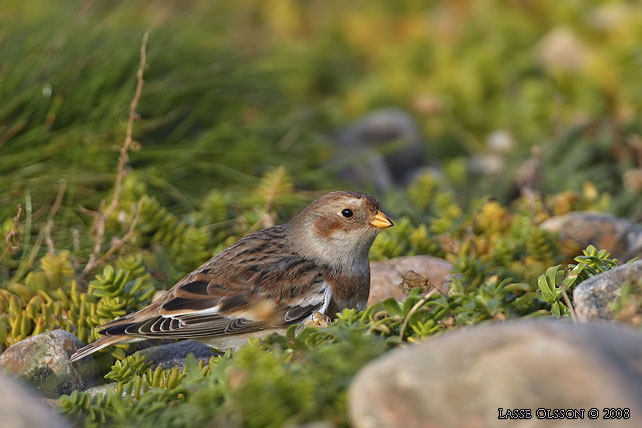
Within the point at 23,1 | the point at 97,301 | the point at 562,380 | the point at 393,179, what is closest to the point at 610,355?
the point at 562,380

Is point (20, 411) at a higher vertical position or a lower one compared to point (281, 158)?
higher

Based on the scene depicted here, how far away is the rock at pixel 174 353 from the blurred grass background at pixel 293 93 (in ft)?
4.87

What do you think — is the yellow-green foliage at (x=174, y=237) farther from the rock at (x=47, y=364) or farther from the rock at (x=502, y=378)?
the rock at (x=502, y=378)

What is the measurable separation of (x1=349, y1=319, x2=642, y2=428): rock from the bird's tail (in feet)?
5.26

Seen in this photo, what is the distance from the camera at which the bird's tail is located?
382 cm

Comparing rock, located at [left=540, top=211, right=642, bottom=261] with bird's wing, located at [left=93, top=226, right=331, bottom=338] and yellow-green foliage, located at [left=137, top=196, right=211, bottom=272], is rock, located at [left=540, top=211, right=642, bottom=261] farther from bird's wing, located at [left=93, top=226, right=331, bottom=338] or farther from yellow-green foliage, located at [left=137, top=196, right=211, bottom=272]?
yellow-green foliage, located at [left=137, top=196, right=211, bottom=272]

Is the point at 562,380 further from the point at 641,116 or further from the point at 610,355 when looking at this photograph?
the point at 641,116

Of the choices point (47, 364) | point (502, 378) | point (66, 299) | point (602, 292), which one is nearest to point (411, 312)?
point (602, 292)

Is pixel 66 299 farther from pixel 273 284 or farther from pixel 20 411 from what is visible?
pixel 20 411

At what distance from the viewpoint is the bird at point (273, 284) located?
13.2ft

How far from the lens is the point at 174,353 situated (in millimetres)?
4207

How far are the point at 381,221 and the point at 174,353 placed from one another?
3.84 ft

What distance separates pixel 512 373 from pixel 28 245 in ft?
10.7

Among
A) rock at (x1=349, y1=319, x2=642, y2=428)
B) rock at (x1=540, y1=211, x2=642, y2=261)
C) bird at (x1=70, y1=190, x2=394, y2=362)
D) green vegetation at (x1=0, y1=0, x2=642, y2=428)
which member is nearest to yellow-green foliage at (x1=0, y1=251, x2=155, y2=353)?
green vegetation at (x1=0, y1=0, x2=642, y2=428)
